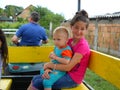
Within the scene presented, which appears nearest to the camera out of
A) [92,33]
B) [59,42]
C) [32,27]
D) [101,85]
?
[59,42]

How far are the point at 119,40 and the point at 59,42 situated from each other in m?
10.5

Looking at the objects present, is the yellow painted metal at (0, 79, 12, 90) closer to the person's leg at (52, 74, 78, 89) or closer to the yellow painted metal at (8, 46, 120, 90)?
the person's leg at (52, 74, 78, 89)

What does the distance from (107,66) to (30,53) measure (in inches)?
76.4

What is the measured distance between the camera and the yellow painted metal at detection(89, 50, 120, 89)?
111 inches

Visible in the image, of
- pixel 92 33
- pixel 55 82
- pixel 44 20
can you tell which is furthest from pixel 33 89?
pixel 44 20

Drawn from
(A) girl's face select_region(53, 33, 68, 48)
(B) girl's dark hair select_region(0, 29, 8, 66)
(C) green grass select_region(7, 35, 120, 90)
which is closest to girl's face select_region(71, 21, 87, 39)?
(A) girl's face select_region(53, 33, 68, 48)

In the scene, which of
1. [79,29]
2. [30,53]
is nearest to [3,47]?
[79,29]

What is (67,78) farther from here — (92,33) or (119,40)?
(92,33)

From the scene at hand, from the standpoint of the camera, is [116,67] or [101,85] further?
[101,85]

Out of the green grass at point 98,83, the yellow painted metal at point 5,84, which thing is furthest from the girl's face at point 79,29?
the green grass at point 98,83

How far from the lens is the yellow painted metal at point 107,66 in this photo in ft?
9.24

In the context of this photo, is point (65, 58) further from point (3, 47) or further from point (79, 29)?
point (3, 47)

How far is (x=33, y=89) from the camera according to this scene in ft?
11.0

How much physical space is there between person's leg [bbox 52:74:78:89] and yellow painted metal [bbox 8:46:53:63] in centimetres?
153
